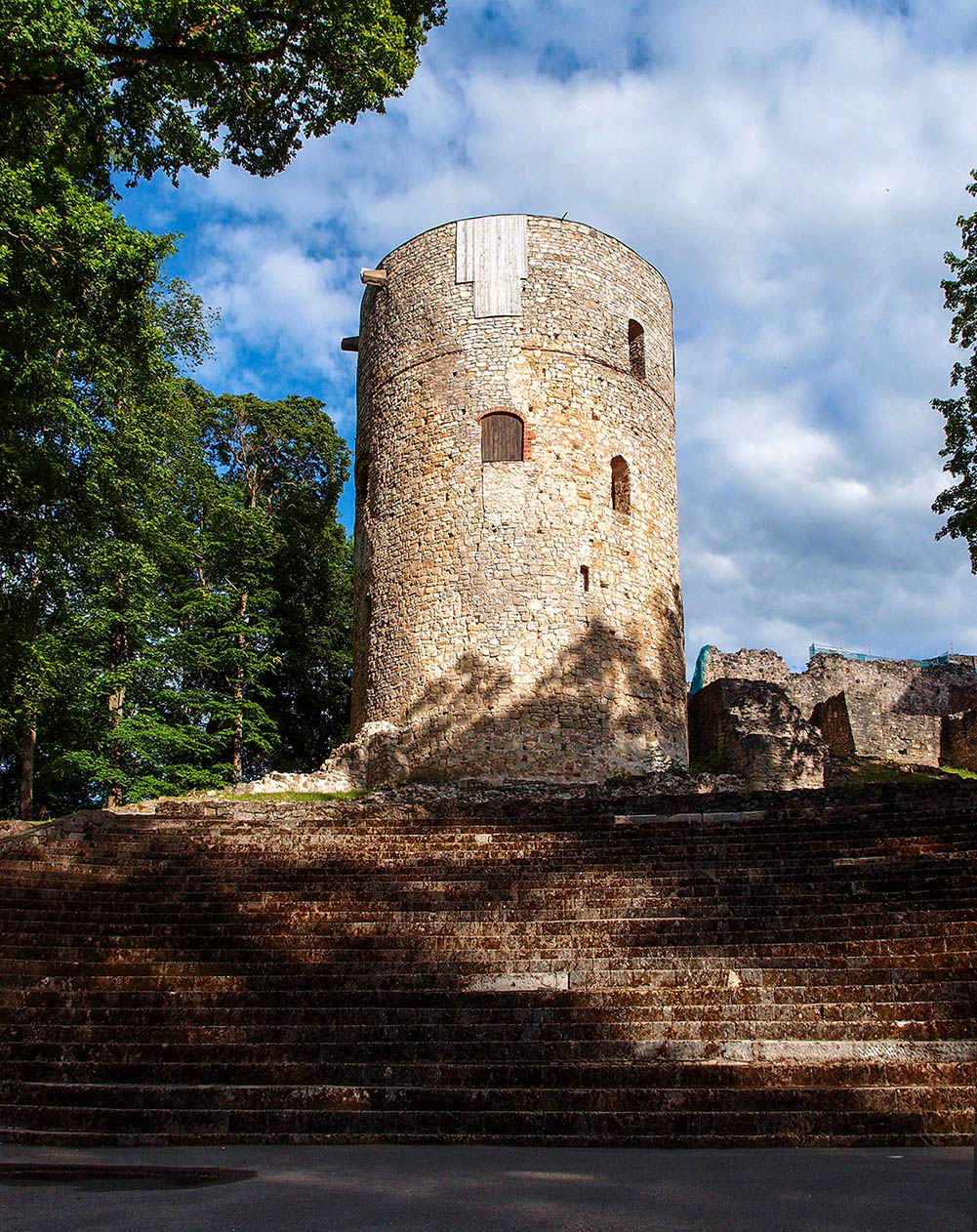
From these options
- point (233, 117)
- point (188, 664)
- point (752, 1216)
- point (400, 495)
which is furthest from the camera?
point (188, 664)

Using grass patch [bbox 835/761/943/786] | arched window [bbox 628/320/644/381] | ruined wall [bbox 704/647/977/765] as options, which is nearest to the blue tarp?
ruined wall [bbox 704/647/977/765]

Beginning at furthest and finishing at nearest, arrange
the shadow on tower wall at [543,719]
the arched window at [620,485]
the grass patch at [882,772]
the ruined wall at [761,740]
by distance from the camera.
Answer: the grass patch at [882,772], the arched window at [620,485], the ruined wall at [761,740], the shadow on tower wall at [543,719]

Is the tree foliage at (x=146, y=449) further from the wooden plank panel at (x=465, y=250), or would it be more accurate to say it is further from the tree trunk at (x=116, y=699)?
the wooden plank panel at (x=465, y=250)

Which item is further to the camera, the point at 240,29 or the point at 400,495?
the point at 400,495

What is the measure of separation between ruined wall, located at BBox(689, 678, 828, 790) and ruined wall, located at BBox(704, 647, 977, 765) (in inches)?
181

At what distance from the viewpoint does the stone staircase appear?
5551mm

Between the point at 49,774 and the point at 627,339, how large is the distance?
49.5 feet

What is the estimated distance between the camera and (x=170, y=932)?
8734 millimetres

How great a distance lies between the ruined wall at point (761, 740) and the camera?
18.2 m

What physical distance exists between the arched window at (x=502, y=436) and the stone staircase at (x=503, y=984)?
338 inches

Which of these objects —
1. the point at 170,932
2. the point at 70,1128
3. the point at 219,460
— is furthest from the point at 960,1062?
the point at 219,460

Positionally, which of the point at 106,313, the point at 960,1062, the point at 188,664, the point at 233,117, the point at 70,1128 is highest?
the point at 233,117

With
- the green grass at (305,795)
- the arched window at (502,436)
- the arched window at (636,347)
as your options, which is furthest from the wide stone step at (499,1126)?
the arched window at (636,347)

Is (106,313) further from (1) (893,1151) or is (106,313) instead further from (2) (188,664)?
(2) (188,664)
